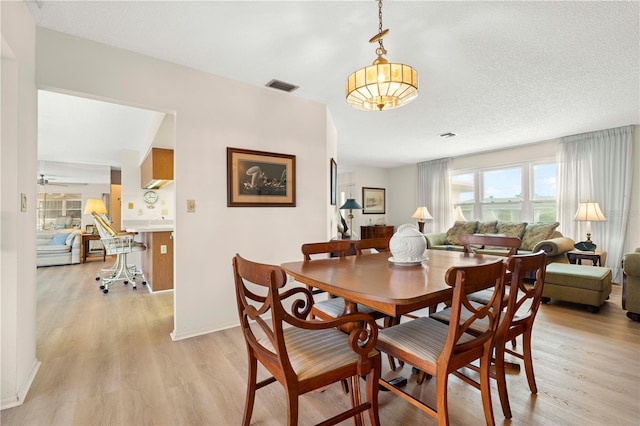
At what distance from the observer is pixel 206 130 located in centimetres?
264

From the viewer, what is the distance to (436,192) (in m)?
6.85

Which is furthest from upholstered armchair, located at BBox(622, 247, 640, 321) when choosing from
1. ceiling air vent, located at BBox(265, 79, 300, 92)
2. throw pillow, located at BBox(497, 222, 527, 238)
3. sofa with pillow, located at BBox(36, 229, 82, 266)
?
sofa with pillow, located at BBox(36, 229, 82, 266)

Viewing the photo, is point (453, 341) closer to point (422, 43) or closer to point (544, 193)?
point (422, 43)

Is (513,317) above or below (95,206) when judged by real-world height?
below

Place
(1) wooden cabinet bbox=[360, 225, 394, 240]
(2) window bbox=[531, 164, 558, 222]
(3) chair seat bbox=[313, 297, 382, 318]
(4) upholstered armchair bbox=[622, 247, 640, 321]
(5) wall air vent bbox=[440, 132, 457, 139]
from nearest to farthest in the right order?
(3) chair seat bbox=[313, 297, 382, 318] → (4) upholstered armchair bbox=[622, 247, 640, 321] → (5) wall air vent bbox=[440, 132, 457, 139] → (2) window bbox=[531, 164, 558, 222] → (1) wooden cabinet bbox=[360, 225, 394, 240]

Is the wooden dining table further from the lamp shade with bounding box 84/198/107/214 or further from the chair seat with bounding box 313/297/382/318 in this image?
the lamp shade with bounding box 84/198/107/214

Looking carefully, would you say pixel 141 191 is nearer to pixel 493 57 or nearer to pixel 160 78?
pixel 160 78

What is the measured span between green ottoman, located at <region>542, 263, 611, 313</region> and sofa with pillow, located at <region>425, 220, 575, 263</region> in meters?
0.84

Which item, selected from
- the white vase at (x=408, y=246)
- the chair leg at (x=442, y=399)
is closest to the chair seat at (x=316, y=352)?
the chair leg at (x=442, y=399)

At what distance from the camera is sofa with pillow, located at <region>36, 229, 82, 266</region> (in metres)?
A: 5.77

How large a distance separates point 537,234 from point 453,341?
15.3 feet

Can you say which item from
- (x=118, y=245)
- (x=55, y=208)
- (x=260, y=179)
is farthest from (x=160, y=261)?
(x=55, y=208)

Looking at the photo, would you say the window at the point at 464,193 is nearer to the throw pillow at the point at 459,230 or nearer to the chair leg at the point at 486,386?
the throw pillow at the point at 459,230

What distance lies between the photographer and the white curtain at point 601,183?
4.30m
